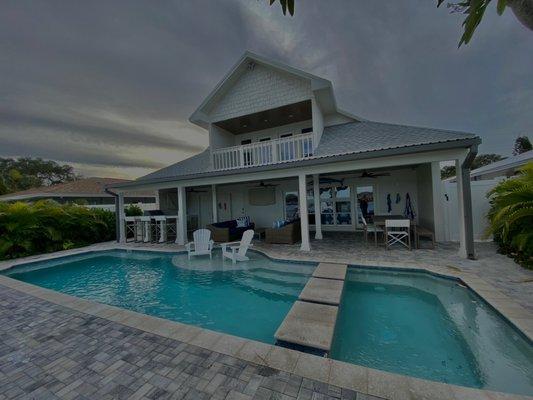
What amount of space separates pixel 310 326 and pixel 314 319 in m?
0.22

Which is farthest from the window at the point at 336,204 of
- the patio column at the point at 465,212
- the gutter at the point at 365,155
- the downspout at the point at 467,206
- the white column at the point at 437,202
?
the downspout at the point at 467,206

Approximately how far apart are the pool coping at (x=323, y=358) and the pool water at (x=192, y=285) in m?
0.79

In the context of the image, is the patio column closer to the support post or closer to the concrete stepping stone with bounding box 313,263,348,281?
the support post

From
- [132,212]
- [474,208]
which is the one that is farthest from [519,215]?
[132,212]

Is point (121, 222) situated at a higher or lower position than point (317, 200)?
lower

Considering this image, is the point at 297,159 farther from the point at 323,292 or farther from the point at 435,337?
the point at 435,337

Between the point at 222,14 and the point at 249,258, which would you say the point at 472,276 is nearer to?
the point at 249,258

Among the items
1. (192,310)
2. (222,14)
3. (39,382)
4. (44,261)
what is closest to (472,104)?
(222,14)

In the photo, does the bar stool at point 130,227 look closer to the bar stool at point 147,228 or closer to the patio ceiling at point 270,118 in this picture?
the bar stool at point 147,228

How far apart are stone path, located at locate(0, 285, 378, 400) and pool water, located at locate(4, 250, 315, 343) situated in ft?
3.87

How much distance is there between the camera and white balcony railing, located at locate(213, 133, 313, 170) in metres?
10.2

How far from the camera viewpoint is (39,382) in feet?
8.46

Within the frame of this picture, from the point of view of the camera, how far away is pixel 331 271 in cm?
584

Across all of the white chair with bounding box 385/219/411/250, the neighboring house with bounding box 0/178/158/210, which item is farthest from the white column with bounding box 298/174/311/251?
the neighboring house with bounding box 0/178/158/210
